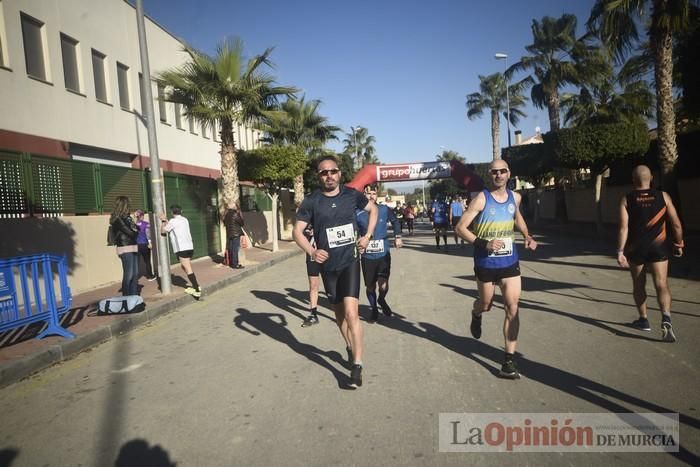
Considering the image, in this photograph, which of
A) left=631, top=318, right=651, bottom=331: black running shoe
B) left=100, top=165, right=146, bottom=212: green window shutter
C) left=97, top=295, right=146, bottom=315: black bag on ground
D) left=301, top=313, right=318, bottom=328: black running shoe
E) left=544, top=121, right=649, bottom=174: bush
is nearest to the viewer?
left=631, top=318, right=651, bottom=331: black running shoe

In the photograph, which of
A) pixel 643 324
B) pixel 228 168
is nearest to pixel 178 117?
pixel 228 168

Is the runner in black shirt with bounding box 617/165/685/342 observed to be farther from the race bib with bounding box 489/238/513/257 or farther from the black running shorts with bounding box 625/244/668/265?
the race bib with bounding box 489/238/513/257

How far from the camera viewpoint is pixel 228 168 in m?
14.2

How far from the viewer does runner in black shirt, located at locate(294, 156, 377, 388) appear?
4031 mm

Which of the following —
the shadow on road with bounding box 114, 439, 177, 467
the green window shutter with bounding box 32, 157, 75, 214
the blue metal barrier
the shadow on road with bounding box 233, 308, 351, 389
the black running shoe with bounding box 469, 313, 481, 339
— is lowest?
the shadow on road with bounding box 233, 308, 351, 389

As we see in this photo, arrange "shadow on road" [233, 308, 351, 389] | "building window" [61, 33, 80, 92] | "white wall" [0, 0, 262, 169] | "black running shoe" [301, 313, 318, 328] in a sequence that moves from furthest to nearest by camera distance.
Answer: "building window" [61, 33, 80, 92] < "white wall" [0, 0, 262, 169] < "black running shoe" [301, 313, 318, 328] < "shadow on road" [233, 308, 351, 389]

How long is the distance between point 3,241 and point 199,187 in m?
8.61

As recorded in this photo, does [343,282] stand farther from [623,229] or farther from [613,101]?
[613,101]

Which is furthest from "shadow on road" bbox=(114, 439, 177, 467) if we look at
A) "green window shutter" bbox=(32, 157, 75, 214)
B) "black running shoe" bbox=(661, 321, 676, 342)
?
"green window shutter" bbox=(32, 157, 75, 214)

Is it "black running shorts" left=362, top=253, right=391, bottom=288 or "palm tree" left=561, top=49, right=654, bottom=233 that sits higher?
"palm tree" left=561, top=49, right=654, bottom=233

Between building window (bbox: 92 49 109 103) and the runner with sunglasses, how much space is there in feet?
52.1

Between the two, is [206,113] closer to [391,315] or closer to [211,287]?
[211,287]

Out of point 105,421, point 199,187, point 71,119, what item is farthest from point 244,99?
point 105,421

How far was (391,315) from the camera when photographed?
662 centimetres
